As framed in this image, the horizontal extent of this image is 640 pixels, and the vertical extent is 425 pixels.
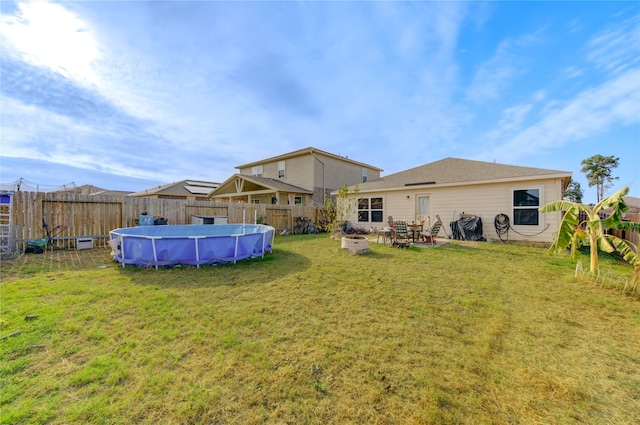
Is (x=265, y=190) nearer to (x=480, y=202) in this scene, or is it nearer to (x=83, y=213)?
(x=83, y=213)

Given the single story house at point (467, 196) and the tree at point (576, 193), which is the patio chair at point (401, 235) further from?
the tree at point (576, 193)

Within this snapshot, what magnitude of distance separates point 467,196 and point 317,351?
40.2 feet

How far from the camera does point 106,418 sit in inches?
75.1

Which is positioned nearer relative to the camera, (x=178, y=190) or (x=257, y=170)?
(x=257, y=170)

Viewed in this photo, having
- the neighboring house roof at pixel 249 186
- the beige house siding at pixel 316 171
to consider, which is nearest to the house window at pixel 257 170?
the beige house siding at pixel 316 171

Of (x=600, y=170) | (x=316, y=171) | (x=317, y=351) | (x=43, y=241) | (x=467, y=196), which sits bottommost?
(x=317, y=351)

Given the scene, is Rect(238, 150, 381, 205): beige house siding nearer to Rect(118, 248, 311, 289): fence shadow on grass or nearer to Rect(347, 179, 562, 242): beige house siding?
Rect(347, 179, 562, 242): beige house siding

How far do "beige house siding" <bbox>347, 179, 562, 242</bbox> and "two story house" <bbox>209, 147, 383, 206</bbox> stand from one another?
6.61m

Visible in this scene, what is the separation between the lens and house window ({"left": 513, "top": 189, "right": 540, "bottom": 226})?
10.5 m

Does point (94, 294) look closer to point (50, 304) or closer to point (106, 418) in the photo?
point (50, 304)

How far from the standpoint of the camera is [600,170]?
3553 centimetres

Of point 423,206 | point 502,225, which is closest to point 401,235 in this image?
point 423,206

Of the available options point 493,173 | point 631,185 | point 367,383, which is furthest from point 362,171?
point 367,383

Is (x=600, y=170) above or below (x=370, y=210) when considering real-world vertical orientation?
above
